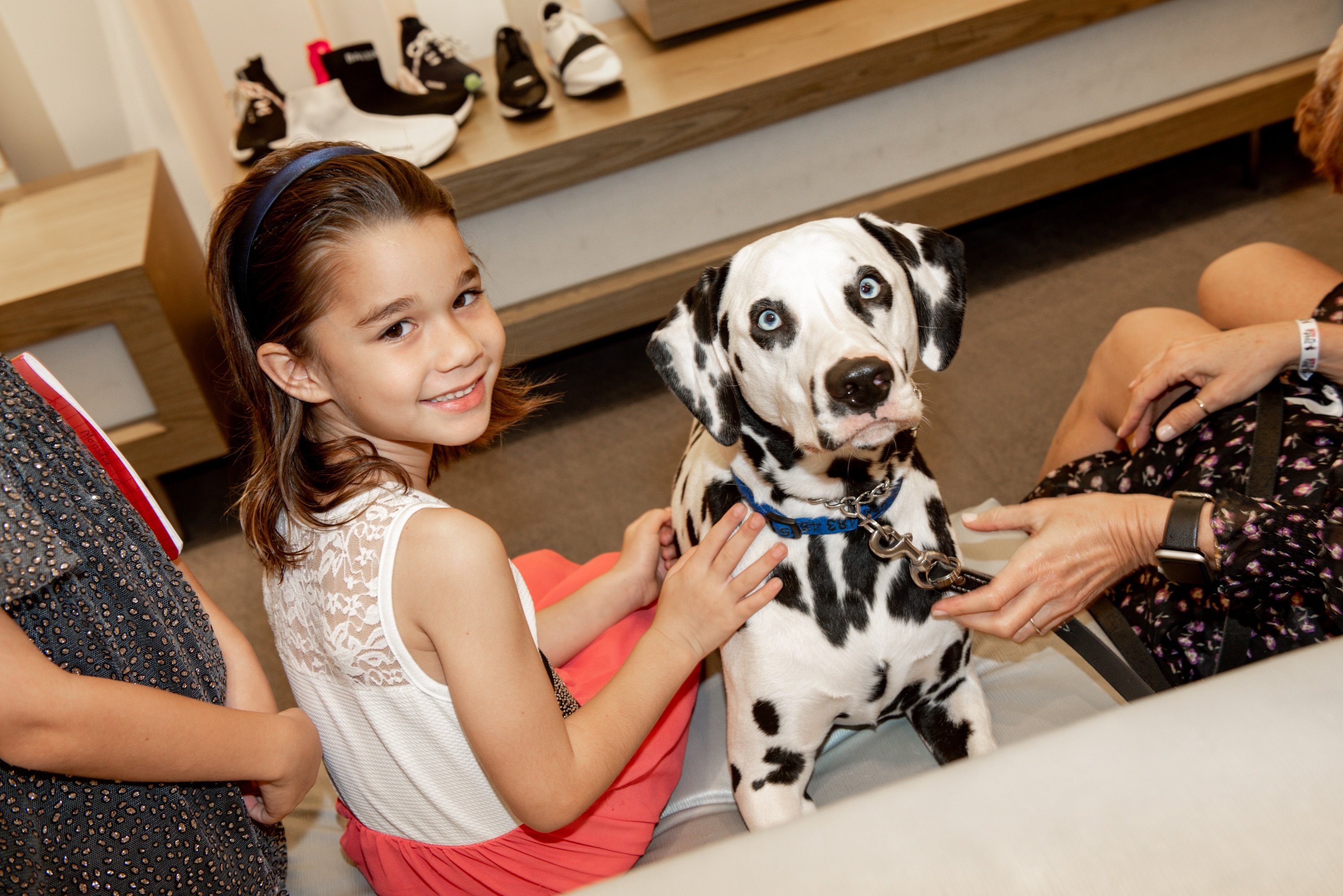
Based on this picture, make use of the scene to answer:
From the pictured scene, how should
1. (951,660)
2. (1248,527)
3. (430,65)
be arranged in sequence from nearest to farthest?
(1248,527) → (951,660) → (430,65)

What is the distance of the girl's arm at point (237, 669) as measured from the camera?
1.26m

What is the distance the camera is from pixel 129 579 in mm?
1084

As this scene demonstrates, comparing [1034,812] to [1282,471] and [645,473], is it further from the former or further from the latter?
[645,473]

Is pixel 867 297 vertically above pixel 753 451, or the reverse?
pixel 867 297

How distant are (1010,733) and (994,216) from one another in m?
2.83

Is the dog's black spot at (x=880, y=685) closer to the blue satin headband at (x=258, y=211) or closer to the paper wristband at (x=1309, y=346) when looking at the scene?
the paper wristband at (x=1309, y=346)

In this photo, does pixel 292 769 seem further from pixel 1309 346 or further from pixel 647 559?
pixel 1309 346

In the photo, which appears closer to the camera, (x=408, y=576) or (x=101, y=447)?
(x=408, y=576)

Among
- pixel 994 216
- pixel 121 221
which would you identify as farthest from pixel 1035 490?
pixel 121 221

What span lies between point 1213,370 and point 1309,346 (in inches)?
5.4

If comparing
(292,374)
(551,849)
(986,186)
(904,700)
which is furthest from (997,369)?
(292,374)

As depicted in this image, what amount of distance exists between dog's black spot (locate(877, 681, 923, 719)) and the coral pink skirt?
1.07 ft

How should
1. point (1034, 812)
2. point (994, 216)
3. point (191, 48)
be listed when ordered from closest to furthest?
point (1034, 812) → point (191, 48) → point (994, 216)

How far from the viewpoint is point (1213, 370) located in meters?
1.61
